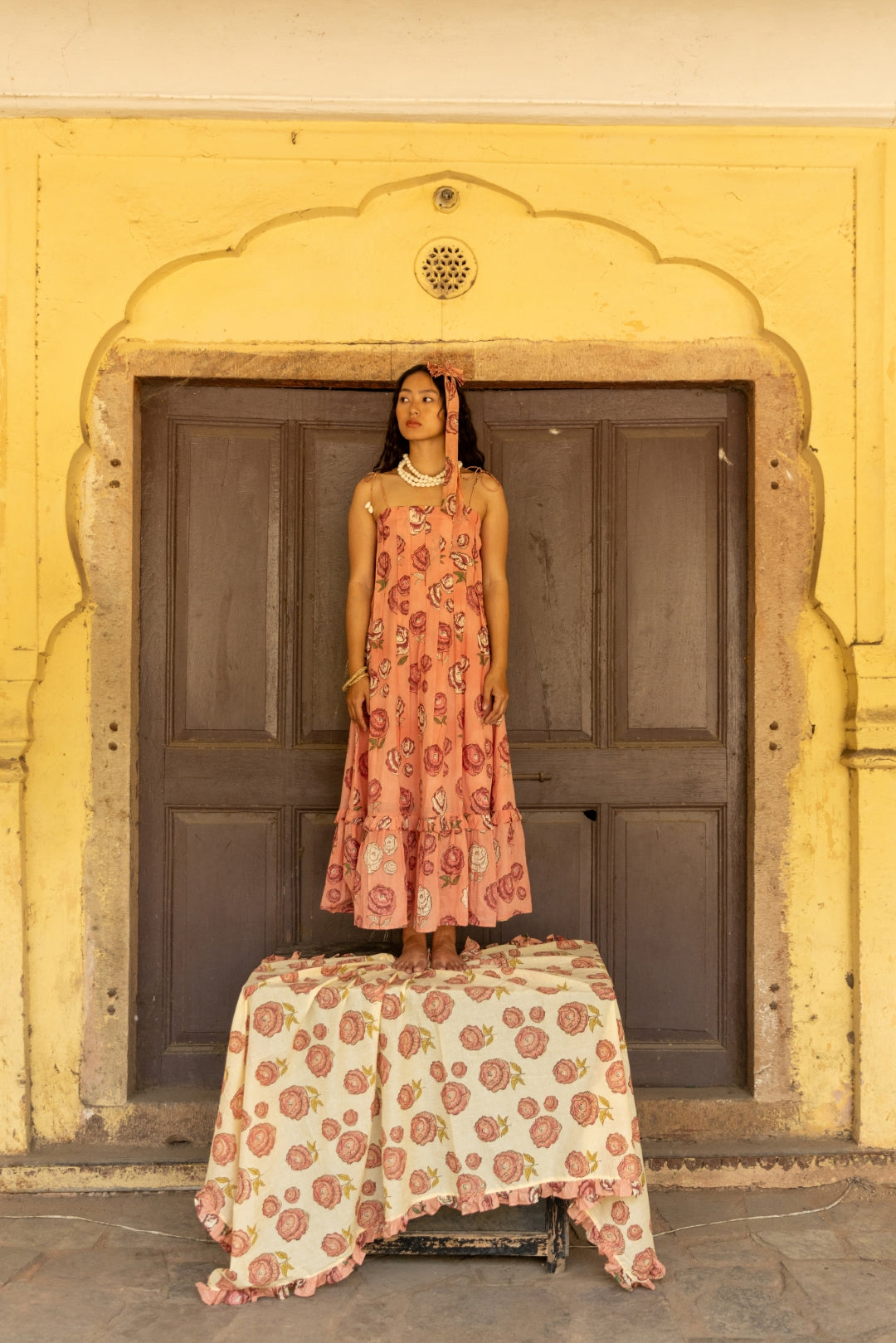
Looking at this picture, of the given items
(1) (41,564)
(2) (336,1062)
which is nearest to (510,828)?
(2) (336,1062)

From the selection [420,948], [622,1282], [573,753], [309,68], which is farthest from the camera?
[573,753]

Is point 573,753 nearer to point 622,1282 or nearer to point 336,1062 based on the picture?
point 336,1062

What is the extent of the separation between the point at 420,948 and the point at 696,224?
257 centimetres

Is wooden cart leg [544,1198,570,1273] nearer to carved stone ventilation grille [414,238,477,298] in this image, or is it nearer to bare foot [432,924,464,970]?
bare foot [432,924,464,970]

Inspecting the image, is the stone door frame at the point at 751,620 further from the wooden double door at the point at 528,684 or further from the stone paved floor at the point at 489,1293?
the stone paved floor at the point at 489,1293

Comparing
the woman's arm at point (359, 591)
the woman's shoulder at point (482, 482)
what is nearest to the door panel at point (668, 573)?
the woman's shoulder at point (482, 482)

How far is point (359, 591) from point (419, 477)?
1.34 feet

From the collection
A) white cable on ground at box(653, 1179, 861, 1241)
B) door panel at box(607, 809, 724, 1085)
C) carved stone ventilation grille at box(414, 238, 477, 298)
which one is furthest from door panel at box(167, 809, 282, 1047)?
carved stone ventilation grille at box(414, 238, 477, 298)

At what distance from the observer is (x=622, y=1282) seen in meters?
2.86

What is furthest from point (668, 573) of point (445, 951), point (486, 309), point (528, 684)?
point (445, 951)

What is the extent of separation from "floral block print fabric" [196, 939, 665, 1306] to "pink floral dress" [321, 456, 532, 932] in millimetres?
315

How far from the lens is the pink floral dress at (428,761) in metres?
3.19

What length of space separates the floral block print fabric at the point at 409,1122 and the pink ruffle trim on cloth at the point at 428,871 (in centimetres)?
24

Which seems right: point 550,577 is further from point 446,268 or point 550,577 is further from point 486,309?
point 446,268
